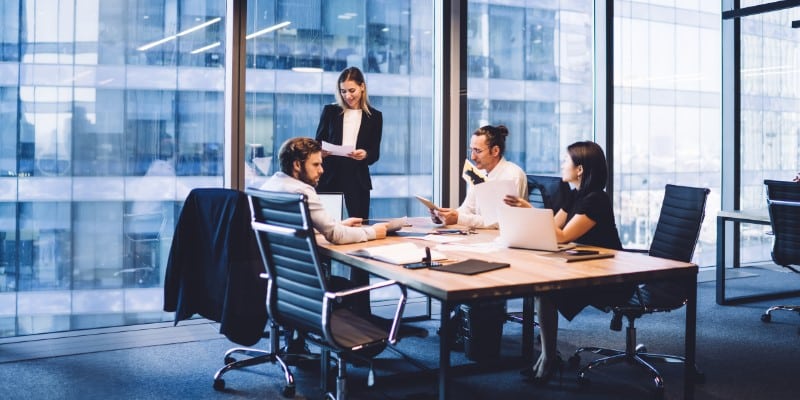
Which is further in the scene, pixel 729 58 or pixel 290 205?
pixel 729 58

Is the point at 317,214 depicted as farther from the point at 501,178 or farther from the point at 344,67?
the point at 344,67

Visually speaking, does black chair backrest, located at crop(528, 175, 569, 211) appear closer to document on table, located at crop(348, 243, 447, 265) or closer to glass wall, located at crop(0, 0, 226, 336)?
document on table, located at crop(348, 243, 447, 265)

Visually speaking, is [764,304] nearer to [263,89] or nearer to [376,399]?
[376,399]

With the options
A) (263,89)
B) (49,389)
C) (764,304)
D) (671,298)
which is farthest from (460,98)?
(49,389)

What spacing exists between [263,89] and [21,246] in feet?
5.64

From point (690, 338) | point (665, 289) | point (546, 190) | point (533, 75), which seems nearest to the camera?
point (690, 338)

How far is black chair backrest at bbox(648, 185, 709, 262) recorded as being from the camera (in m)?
3.48

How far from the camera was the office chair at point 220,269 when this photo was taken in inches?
121

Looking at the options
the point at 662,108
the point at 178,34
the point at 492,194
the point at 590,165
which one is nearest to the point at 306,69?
the point at 178,34

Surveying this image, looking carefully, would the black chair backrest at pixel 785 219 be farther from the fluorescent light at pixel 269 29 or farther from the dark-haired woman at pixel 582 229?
the fluorescent light at pixel 269 29

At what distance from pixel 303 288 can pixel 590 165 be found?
1530 millimetres

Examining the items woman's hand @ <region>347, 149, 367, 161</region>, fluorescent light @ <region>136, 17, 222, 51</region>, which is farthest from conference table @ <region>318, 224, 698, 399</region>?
fluorescent light @ <region>136, 17, 222, 51</region>

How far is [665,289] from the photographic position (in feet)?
11.5

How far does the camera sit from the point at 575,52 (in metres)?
6.01
